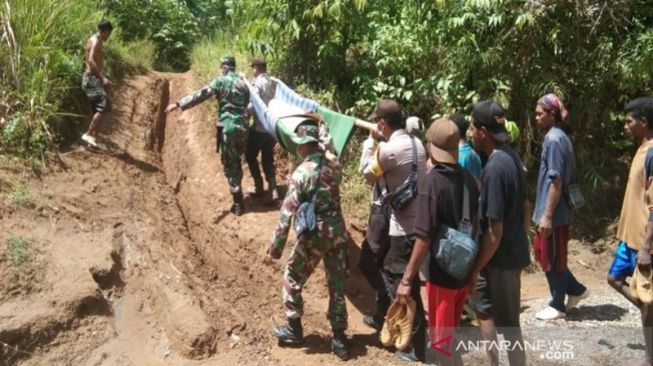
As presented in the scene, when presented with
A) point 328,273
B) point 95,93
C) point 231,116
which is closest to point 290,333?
point 328,273

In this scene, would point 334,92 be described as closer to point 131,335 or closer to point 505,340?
point 131,335

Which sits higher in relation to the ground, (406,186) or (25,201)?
(406,186)

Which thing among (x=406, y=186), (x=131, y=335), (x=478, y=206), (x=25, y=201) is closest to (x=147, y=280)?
(x=131, y=335)

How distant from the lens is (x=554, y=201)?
15.6 feet

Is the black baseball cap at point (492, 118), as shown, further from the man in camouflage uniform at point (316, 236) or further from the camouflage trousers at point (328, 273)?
the camouflage trousers at point (328, 273)

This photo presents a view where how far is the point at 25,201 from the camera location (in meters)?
6.15

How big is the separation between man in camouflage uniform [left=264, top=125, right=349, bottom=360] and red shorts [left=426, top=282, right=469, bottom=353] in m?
1.13

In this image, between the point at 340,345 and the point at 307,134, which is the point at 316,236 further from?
the point at 340,345

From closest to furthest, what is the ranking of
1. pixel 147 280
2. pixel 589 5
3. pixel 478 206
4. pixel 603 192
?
1. pixel 478 206
2. pixel 147 280
3. pixel 589 5
4. pixel 603 192

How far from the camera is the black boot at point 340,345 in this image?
4.82 metres

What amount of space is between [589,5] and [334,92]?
3.15 m

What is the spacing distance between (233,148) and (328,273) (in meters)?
2.59

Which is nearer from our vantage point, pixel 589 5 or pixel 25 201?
pixel 25 201

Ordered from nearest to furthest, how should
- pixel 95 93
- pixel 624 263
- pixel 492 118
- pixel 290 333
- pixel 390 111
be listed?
1. pixel 492 118
2. pixel 624 263
3. pixel 390 111
4. pixel 290 333
5. pixel 95 93
